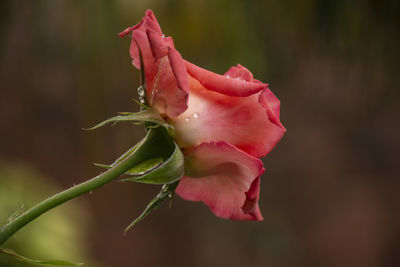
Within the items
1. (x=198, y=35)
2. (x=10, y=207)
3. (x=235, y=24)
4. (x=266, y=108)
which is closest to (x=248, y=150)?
(x=266, y=108)

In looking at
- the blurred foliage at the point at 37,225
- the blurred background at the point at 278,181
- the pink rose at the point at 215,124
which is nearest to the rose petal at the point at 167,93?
the pink rose at the point at 215,124

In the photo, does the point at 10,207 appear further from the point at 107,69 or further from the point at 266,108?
the point at 266,108

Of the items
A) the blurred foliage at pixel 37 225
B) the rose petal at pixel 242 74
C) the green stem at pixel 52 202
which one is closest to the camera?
the green stem at pixel 52 202

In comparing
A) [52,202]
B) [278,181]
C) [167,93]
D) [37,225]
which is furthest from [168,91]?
[278,181]

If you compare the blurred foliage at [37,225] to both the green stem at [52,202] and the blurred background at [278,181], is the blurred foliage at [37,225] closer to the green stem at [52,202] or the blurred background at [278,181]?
the green stem at [52,202]

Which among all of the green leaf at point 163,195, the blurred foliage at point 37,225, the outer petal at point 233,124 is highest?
the outer petal at point 233,124

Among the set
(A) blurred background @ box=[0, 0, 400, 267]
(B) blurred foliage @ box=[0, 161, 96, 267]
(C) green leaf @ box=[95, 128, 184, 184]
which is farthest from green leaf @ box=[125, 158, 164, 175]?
(A) blurred background @ box=[0, 0, 400, 267]
